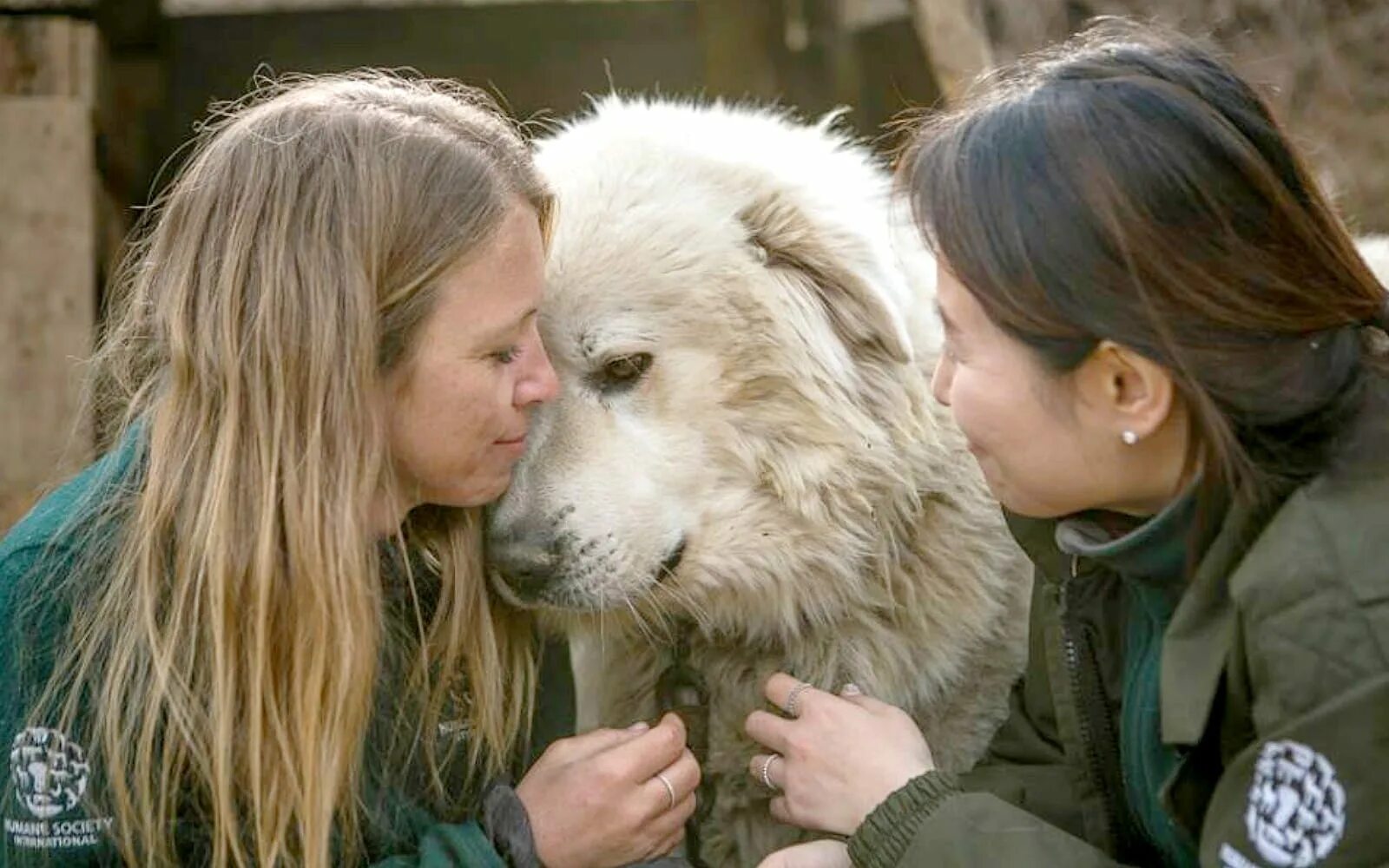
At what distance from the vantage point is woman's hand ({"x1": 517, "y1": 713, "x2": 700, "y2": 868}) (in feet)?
6.98

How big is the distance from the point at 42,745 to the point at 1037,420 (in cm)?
125

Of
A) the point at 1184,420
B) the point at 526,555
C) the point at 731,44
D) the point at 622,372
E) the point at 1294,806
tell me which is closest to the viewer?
the point at 1294,806

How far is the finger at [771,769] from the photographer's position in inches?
89.7

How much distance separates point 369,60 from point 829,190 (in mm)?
3240

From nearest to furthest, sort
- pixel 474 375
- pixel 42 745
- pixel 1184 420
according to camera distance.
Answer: pixel 1184 420, pixel 42 745, pixel 474 375

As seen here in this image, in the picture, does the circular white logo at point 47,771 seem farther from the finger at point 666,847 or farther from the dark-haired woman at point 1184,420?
the dark-haired woman at point 1184,420

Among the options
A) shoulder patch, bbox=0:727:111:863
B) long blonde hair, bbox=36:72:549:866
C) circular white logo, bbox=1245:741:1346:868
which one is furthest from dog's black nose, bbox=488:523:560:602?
circular white logo, bbox=1245:741:1346:868

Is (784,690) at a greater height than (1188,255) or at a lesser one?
lesser

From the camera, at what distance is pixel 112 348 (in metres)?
2.27

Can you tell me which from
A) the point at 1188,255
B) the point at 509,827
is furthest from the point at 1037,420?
the point at 509,827

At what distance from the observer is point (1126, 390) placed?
183cm

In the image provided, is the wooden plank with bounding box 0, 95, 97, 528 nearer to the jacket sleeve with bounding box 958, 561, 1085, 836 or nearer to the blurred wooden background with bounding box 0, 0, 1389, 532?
the blurred wooden background with bounding box 0, 0, 1389, 532

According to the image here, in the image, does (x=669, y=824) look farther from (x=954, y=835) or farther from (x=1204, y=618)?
(x=1204, y=618)

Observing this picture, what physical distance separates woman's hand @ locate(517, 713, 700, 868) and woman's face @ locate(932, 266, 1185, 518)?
63cm
